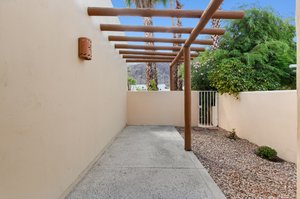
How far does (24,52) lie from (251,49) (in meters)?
10.3

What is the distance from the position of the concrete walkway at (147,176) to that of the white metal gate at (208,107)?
5.13 metres

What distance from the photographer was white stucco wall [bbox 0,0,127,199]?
215 cm

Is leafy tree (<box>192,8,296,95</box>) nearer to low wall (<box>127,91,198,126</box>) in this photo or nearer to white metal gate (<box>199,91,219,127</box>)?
white metal gate (<box>199,91,219,127</box>)

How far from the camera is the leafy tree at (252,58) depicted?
31.0ft

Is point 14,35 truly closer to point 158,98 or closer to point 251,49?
point 158,98

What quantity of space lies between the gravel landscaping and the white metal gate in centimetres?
415

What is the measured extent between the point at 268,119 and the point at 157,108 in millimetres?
5652

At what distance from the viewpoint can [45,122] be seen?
2883 mm

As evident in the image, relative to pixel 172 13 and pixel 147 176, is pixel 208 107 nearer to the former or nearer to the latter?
pixel 172 13

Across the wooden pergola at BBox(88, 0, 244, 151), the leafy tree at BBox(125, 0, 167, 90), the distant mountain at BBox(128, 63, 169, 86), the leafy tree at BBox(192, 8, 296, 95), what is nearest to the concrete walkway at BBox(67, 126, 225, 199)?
the wooden pergola at BBox(88, 0, 244, 151)

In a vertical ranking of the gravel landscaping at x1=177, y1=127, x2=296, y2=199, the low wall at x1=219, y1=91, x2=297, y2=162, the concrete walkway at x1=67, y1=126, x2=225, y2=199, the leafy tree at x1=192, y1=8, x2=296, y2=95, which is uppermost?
the leafy tree at x1=192, y1=8, x2=296, y2=95

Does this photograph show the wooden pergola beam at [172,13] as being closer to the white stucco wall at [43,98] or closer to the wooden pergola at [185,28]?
the wooden pergola at [185,28]

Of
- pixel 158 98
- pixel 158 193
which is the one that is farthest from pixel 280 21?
pixel 158 193

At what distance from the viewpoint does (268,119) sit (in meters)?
6.50
